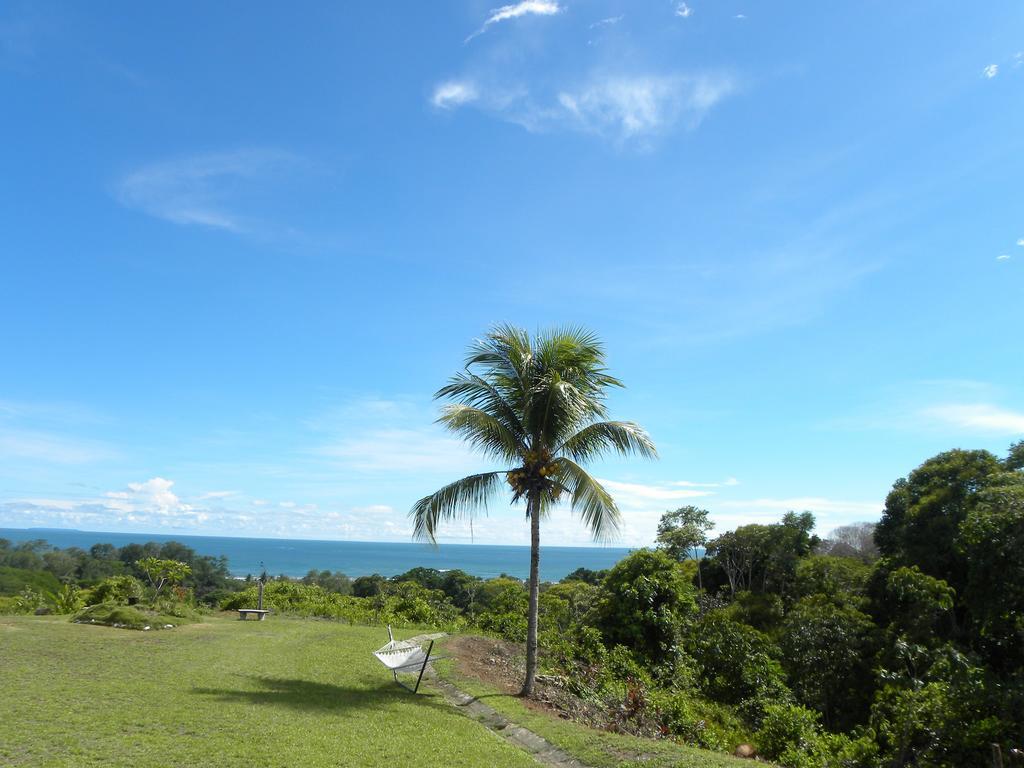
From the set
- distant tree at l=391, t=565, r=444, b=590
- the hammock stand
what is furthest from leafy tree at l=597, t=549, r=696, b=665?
distant tree at l=391, t=565, r=444, b=590

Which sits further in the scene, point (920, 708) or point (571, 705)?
point (571, 705)

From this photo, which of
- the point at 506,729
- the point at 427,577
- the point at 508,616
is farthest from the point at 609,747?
the point at 427,577

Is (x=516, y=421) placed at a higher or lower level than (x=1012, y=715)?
higher

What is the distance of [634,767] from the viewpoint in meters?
6.37

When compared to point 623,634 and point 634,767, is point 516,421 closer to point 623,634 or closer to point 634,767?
point 634,767

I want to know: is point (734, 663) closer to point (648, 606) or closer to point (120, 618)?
point (648, 606)

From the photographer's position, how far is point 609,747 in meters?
7.08

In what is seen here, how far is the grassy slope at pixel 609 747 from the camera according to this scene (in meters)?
6.49

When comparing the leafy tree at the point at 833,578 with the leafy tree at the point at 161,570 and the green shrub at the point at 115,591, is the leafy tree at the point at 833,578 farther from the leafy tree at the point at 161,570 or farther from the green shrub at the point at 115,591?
the green shrub at the point at 115,591

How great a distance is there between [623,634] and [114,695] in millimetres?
10081

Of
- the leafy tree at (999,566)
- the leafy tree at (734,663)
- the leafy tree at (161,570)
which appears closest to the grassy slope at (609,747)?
the leafy tree at (734,663)

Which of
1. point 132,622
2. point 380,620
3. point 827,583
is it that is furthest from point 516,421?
point 827,583

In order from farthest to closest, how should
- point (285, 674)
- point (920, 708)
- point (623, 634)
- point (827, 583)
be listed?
point (827, 583)
point (623, 634)
point (285, 674)
point (920, 708)

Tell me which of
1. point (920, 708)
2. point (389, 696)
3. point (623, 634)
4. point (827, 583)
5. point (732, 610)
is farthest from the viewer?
point (732, 610)
